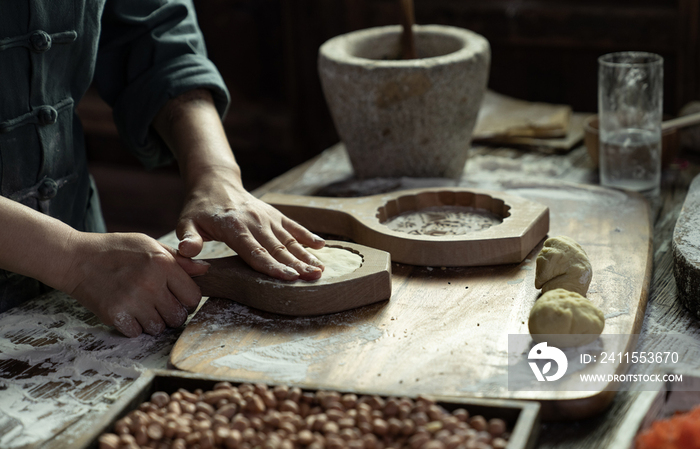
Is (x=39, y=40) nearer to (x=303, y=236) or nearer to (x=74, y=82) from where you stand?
(x=74, y=82)

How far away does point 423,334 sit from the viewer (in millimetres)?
1000

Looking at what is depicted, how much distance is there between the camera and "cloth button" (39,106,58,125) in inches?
47.4

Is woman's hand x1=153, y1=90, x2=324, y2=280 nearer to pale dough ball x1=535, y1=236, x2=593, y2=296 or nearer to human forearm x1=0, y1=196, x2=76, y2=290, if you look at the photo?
human forearm x1=0, y1=196, x2=76, y2=290

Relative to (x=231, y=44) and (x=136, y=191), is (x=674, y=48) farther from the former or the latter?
(x=136, y=191)

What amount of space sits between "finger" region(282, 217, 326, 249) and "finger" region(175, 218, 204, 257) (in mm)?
162

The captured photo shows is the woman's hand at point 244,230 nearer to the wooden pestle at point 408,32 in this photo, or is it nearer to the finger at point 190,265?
the finger at point 190,265

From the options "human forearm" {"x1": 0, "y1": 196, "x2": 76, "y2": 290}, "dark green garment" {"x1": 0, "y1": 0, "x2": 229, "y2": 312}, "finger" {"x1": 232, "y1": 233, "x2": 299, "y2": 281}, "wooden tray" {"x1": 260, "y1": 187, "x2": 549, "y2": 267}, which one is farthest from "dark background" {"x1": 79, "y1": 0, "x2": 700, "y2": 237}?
"human forearm" {"x1": 0, "y1": 196, "x2": 76, "y2": 290}

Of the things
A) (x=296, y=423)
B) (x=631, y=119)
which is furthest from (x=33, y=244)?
(x=631, y=119)

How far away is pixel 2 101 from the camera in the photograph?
1149 mm

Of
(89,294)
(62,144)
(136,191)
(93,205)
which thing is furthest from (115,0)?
(136,191)

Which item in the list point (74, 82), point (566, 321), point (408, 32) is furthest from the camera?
point (408, 32)

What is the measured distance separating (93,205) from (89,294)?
1.67 ft

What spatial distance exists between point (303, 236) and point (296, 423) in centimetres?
47

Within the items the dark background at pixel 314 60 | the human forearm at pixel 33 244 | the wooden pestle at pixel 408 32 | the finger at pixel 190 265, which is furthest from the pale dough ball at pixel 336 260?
the dark background at pixel 314 60
